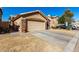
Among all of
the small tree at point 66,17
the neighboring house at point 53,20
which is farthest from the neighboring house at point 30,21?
the small tree at point 66,17

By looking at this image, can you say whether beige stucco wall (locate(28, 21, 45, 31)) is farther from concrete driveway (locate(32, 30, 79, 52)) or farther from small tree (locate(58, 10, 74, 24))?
small tree (locate(58, 10, 74, 24))

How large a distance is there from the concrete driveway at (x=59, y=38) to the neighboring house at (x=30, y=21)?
285 mm

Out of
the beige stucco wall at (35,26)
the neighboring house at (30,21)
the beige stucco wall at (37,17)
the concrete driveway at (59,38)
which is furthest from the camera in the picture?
the beige stucco wall at (35,26)

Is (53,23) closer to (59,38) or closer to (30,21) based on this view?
(59,38)

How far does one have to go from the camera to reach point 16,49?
6754 mm

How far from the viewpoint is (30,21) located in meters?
7.46

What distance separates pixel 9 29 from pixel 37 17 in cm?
129

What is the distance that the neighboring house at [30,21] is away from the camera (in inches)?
283

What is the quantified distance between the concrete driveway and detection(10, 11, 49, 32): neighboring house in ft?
0.94

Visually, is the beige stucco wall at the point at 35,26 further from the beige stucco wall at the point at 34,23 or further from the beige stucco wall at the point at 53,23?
the beige stucco wall at the point at 53,23
